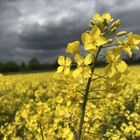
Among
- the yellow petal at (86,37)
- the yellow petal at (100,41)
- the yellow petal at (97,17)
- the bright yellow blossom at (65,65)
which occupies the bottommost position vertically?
the bright yellow blossom at (65,65)

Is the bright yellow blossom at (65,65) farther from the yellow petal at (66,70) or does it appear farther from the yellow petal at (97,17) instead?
the yellow petal at (97,17)

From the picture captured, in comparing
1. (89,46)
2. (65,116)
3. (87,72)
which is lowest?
(65,116)

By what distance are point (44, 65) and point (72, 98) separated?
5023 centimetres

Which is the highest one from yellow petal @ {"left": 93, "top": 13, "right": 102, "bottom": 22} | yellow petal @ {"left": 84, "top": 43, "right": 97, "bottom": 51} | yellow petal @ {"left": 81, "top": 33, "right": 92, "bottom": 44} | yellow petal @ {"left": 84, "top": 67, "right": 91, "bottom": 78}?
yellow petal @ {"left": 93, "top": 13, "right": 102, "bottom": 22}

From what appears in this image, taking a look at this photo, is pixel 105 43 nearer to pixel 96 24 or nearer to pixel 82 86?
pixel 96 24

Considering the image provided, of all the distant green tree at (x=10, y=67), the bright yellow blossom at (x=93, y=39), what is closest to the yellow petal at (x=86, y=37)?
the bright yellow blossom at (x=93, y=39)

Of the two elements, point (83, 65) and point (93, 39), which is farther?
point (83, 65)

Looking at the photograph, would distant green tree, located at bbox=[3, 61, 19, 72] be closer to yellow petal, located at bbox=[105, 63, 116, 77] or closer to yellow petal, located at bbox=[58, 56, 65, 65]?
yellow petal, located at bbox=[58, 56, 65, 65]

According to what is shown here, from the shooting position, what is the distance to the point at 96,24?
2.57 meters

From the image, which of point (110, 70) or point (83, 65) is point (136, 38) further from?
point (83, 65)

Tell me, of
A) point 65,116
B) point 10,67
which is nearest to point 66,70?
point 65,116

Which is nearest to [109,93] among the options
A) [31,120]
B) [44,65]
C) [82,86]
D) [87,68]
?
[82,86]

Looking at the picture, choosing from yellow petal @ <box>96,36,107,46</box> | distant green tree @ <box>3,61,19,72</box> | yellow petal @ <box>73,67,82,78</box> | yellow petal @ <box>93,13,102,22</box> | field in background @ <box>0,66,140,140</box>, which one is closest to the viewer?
yellow petal @ <box>96,36,107,46</box>

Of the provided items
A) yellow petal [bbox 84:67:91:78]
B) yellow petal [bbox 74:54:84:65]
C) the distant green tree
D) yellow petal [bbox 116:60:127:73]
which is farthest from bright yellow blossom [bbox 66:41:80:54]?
the distant green tree
